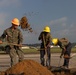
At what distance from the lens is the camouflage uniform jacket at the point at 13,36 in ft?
41.7

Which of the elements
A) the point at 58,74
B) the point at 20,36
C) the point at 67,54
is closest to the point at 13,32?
the point at 20,36

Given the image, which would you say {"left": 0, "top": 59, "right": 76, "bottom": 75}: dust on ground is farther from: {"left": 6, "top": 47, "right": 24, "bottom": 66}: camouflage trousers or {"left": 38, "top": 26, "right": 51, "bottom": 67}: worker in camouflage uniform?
{"left": 38, "top": 26, "right": 51, "bottom": 67}: worker in camouflage uniform

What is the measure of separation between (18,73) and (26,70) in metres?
0.28

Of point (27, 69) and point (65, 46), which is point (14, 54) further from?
point (65, 46)

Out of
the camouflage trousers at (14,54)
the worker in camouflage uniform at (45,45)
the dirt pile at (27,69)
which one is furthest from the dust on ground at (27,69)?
the worker in camouflage uniform at (45,45)

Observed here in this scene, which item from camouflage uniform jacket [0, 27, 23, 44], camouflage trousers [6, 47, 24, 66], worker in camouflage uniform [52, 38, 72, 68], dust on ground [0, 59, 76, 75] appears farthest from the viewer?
worker in camouflage uniform [52, 38, 72, 68]

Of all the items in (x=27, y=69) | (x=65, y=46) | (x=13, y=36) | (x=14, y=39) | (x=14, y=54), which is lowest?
(x=27, y=69)

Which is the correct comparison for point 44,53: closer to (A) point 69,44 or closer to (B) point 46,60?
(B) point 46,60

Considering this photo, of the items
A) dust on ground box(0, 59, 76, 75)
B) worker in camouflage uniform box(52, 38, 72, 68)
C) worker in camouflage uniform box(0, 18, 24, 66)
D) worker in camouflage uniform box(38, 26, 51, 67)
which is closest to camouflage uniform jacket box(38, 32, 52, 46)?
worker in camouflage uniform box(38, 26, 51, 67)

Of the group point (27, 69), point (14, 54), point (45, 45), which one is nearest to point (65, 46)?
point (45, 45)

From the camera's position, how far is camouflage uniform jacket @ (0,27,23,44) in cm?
1270

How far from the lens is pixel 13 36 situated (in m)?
12.8

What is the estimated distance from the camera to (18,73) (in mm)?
10000

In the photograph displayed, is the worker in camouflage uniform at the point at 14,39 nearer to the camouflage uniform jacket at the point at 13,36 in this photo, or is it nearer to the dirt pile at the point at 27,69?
the camouflage uniform jacket at the point at 13,36
